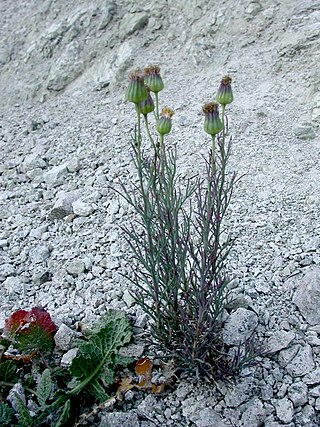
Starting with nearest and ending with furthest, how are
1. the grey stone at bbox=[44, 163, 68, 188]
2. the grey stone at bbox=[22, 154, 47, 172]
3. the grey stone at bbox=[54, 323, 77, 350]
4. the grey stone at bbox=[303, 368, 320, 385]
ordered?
the grey stone at bbox=[303, 368, 320, 385]
the grey stone at bbox=[54, 323, 77, 350]
the grey stone at bbox=[44, 163, 68, 188]
the grey stone at bbox=[22, 154, 47, 172]

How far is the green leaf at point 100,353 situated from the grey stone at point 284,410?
0.62m

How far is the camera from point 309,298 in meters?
2.50

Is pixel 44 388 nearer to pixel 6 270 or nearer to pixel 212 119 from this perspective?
pixel 6 270

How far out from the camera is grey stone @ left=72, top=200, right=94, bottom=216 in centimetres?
335

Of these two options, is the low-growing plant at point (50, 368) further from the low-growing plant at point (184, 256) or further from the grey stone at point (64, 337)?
the low-growing plant at point (184, 256)

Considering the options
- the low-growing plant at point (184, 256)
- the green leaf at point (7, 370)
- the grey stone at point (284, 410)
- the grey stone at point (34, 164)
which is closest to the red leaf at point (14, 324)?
the green leaf at point (7, 370)

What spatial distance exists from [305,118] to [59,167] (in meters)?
1.51

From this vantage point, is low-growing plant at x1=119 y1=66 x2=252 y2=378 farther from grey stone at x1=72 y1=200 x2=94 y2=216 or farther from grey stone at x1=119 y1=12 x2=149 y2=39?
grey stone at x1=119 y1=12 x2=149 y2=39

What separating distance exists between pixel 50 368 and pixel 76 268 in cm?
65

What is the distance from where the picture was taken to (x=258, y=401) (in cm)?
225

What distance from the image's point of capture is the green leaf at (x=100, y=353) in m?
2.32

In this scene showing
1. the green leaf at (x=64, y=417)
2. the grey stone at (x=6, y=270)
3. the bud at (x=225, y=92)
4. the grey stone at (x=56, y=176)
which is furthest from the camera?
the grey stone at (x=56, y=176)

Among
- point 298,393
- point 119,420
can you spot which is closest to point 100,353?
point 119,420

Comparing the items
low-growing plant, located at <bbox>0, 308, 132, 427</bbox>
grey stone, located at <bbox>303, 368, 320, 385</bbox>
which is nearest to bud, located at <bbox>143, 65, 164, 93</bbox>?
low-growing plant, located at <bbox>0, 308, 132, 427</bbox>
